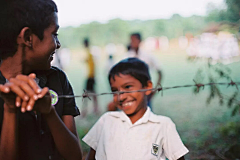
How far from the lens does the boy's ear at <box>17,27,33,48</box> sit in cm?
131

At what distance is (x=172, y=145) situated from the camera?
180cm

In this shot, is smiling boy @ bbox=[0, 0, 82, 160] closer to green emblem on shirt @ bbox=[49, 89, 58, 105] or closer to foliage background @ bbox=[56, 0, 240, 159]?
green emblem on shirt @ bbox=[49, 89, 58, 105]

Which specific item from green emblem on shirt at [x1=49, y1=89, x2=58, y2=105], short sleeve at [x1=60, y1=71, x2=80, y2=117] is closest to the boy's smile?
short sleeve at [x1=60, y1=71, x2=80, y2=117]

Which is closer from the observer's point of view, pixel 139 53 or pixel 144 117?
pixel 144 117

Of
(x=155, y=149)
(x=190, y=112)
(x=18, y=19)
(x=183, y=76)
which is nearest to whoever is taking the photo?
(x=18, y=19)

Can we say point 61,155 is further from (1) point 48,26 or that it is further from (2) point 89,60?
(2) point 89,60

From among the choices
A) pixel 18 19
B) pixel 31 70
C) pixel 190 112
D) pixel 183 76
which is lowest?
pixel 190 112

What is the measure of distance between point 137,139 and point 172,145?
0.70ft

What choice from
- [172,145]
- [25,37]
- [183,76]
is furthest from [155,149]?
[183,76]

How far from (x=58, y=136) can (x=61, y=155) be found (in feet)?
0.57

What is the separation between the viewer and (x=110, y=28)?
13648 millimetres

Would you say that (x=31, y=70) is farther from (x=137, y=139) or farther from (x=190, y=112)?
(x=190, y=112)

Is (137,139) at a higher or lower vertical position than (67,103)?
lower

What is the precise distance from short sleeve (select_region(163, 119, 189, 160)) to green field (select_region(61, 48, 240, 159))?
2.16 meters
